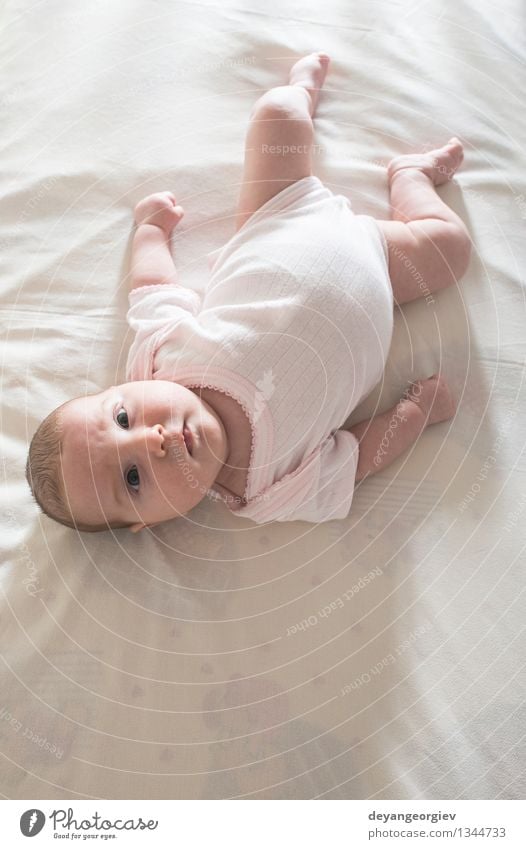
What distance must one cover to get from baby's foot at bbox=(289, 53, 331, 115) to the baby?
0.09m

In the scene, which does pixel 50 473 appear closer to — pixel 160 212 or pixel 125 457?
pixel 125 457

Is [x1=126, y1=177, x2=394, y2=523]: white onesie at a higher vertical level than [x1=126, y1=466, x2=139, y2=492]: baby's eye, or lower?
higher

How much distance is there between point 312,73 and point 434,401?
48cm

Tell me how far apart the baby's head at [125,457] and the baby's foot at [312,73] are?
0.47 meters

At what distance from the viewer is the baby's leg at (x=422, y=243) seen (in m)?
0.93

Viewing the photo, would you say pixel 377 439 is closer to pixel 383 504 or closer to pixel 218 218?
pixel 383 504

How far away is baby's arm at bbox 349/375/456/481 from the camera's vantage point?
2.85 ft

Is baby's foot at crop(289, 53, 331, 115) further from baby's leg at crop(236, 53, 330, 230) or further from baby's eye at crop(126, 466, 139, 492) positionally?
baby's eye at crop(126, 466, 139, 492)

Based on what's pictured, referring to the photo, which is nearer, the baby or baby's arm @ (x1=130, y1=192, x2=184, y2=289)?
the baby

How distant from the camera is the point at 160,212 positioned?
3.21ft

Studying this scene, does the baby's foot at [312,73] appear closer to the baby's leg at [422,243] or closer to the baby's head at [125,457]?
the baby's leg at [422,243]

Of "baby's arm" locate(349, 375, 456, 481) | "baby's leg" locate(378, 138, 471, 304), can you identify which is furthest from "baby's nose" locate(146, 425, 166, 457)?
"baby's leg" locate(378, 138, 471, 304)

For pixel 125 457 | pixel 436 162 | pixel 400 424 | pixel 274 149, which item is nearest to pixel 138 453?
pixel 125 457
